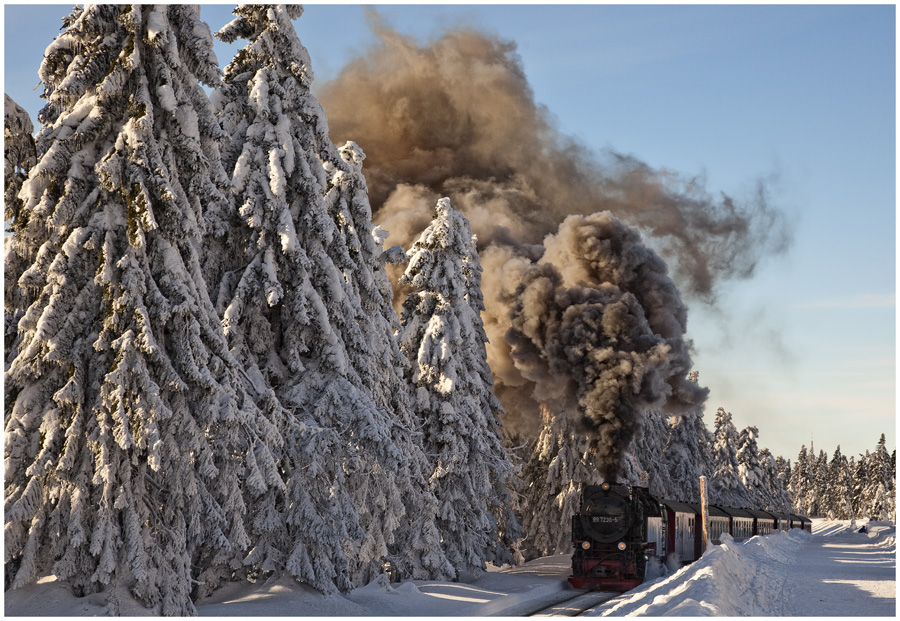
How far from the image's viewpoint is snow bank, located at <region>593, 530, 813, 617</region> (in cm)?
1678

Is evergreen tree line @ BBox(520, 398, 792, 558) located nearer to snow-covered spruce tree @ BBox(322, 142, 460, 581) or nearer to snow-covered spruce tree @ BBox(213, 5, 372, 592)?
snow-covered spruce tree @ BBox(322, 142, 460, 581)

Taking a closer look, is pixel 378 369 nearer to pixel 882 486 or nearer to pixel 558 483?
pixel 558 483

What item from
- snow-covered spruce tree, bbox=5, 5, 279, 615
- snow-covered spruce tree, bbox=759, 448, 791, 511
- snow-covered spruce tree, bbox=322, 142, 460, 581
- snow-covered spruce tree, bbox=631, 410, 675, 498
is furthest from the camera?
snow-covered spruce tree, bbox=759, 448, 791, 511

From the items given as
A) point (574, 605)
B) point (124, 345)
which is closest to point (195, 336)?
point (124, 345)

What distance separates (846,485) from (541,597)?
136m

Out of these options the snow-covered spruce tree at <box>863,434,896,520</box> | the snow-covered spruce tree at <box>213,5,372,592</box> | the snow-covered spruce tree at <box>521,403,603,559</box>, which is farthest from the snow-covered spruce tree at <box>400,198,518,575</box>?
the snow-covered spruce tree at <box>863,434,896,520</box>

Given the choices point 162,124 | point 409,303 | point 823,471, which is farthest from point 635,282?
point 823,471

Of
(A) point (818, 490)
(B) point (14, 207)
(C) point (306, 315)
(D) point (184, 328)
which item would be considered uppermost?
(B) point (14, 207)

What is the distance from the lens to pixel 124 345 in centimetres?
1508

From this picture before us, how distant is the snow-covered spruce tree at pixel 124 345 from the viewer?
14758mm

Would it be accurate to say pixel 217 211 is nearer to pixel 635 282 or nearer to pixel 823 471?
pixel 635 282

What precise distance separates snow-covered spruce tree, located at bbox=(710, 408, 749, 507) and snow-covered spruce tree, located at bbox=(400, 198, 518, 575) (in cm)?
5862

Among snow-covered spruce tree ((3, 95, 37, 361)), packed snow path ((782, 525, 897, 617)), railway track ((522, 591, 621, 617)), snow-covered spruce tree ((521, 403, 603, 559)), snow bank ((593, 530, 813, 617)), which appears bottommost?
railway track ((522, 591, 621, 617))

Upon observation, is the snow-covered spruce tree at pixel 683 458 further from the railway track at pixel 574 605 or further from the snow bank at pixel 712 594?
the railway track at pixel 574 605
